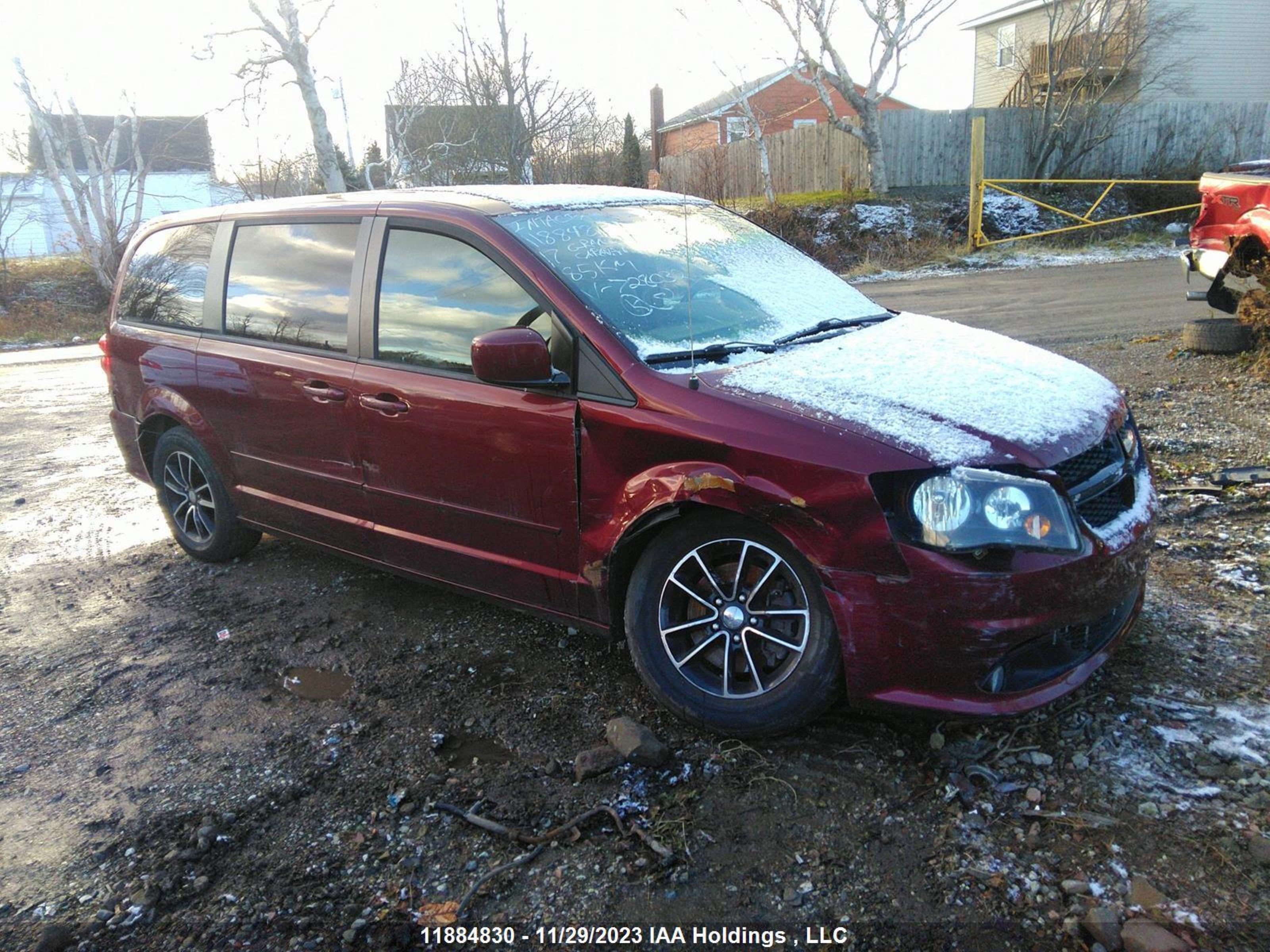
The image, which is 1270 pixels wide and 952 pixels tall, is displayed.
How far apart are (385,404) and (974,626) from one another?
2375mm

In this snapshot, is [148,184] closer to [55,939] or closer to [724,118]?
[724,118]

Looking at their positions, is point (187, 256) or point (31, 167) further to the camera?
point (31, 167)

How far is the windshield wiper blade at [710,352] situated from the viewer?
3.12 m

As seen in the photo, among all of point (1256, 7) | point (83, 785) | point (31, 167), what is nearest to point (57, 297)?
point (31, 167)

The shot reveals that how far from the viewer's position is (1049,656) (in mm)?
2725

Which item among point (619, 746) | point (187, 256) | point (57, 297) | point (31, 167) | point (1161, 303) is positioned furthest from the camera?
point (31, 167)

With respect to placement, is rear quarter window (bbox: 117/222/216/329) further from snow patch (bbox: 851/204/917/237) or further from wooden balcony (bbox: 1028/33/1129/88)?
wooden balcony (bbox: 1028/33/1129/88)

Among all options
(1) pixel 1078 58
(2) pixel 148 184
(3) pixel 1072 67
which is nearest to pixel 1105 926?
(3) pixel 1072 67

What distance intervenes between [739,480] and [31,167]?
101ft

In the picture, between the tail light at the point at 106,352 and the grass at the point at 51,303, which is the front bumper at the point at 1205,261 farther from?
the grass at the point at 51,303

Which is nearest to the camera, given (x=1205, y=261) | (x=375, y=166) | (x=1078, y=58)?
(x=1205, y=261)

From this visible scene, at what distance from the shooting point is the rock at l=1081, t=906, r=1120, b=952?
6.85 feet

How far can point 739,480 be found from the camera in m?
2.78

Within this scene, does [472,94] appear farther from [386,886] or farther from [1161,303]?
[386,886]
